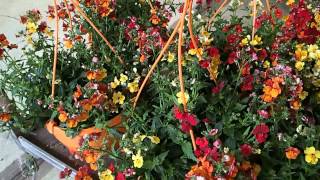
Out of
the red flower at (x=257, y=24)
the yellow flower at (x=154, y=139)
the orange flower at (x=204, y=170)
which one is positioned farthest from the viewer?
the red flower at (x=257, y=24)

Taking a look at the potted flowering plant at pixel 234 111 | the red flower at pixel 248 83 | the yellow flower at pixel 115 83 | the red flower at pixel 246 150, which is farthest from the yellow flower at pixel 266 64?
the yellow flower at pixel 115 83

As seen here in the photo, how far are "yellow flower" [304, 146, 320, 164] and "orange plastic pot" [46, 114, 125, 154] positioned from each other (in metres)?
0.54

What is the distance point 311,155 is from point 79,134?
671 mm

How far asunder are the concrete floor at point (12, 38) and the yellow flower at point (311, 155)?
89 centimetres

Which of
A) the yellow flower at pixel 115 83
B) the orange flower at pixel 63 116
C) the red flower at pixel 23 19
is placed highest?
the red flower at pixel 23 19

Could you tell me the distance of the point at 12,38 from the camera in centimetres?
249

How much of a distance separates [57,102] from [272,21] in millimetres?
789

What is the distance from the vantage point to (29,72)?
1.46 meters

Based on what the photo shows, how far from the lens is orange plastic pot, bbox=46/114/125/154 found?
129 centimetres

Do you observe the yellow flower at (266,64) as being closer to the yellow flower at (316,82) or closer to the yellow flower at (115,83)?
the yellow flower at (316,82)

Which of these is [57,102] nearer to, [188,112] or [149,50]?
[149,50]

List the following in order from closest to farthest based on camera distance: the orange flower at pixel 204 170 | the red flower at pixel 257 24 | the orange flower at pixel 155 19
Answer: the orange flower at pixel 204 170
the red flower at pixel 257 24
the orange flower at pixel 155 19

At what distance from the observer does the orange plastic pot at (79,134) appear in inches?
50.7

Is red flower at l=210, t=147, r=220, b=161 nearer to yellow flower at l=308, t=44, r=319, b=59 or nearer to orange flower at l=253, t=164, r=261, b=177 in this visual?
orange flower at l=253, t=164, r=261, b=177
